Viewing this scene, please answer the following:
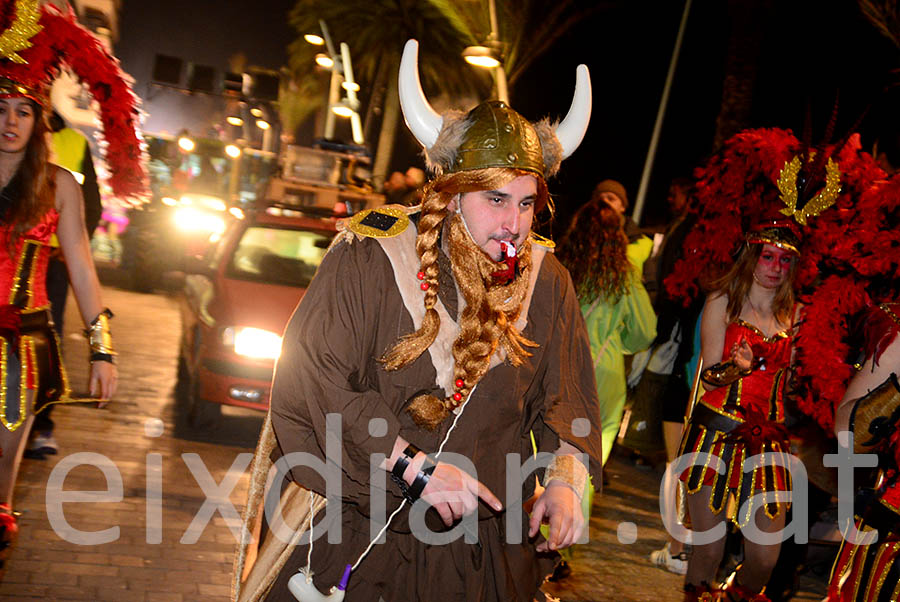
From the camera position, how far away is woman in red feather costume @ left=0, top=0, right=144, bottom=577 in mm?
3883

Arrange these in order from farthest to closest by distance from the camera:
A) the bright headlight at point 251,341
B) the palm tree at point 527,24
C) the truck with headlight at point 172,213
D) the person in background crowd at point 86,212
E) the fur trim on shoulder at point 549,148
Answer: the palm tree at point 527,24, the truck with headlight at point 172,213, the bright headlight at point 251,341, the person in background crowd at point 86,212, the fur trim on shoulder at point 549,148

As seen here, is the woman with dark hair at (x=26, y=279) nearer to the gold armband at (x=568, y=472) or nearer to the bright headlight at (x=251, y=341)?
the gold armband at (x=568, y=472)

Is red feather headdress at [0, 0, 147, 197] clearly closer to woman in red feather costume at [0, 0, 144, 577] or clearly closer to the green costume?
woman in red feather costume at [0, 0, 144, 577]

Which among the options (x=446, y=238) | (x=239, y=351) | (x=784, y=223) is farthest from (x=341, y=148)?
Answer: (x=446, y=238)

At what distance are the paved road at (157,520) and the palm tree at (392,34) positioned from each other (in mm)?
18603

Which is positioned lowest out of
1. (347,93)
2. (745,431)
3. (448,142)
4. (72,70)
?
(745,431)

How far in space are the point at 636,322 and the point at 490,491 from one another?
3.74 meters

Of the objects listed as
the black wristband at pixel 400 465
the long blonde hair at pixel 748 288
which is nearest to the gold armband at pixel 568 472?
the black wristband at pixel 400 465

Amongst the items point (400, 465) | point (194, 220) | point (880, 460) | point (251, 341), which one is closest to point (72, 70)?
point (400, 465)

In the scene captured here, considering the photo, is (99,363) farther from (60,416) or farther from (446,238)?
(60,416)

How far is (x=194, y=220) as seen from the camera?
18.2 meters

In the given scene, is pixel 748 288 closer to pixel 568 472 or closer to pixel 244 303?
pixel 568 472

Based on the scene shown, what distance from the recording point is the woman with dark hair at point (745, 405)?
479 cm

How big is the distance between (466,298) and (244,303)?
17.7 ft
